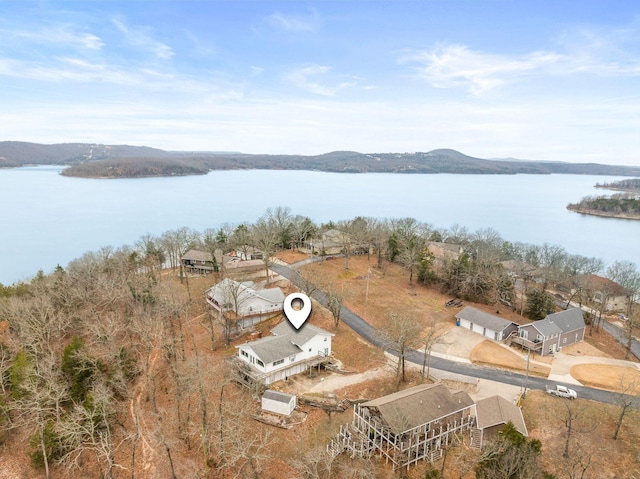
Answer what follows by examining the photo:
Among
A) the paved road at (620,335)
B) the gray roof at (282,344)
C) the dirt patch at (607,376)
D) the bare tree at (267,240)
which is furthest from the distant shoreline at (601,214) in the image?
the gray roof at (282,344)

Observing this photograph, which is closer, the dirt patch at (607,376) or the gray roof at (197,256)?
the dirt patch at (607,376)

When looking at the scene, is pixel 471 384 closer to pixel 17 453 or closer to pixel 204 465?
pixel 204 465

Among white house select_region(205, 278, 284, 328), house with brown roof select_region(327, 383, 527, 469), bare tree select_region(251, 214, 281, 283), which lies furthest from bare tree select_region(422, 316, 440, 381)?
bare tree select_region(251, 214, 281, 283)

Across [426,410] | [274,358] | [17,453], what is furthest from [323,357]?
[17,453]

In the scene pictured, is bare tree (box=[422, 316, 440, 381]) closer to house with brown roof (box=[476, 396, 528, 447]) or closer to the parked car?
house with brown roof (box=[476, 396, 528, 447])

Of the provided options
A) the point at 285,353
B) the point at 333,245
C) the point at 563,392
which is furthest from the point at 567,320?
the point at 333,245

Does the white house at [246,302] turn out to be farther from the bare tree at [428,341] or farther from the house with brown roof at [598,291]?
the house with brown roof at [598,291]
